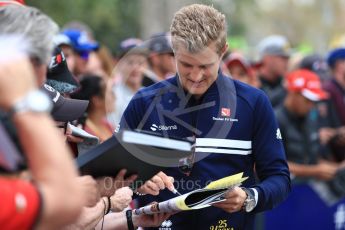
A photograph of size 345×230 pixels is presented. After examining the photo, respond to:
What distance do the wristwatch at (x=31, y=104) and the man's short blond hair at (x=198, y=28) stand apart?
191 centimetres

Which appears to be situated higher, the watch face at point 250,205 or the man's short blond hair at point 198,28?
the man's short blond hair at point 198,28

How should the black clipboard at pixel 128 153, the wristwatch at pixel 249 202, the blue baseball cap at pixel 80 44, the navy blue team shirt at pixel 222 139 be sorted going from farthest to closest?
1. the blue baseball cap at pixel 80 44
2. the navy blue team shirt at pixel 222 139
3. the wristwatch at pixel 249 202
4. the black clipboard at pixel 128 153

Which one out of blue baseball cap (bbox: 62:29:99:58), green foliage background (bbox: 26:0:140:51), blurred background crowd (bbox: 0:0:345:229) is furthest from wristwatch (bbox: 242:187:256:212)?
green foliage background (bbox: 26:0:140:51)

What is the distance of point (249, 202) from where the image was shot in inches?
175

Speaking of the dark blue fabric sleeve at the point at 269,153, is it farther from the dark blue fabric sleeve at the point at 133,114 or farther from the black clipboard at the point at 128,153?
the black clipboard at the point at 128,153

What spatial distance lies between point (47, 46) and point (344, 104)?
806 centimetres

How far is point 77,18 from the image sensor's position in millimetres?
25609

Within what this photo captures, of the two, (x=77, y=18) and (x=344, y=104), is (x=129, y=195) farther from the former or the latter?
(x=77, y=18)

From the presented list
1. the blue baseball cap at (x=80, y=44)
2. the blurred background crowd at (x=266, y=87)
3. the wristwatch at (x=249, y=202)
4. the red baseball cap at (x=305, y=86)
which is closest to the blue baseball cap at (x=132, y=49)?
the blurred background crowd at (x=266, y=87)

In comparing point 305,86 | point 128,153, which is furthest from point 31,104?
point 305,86

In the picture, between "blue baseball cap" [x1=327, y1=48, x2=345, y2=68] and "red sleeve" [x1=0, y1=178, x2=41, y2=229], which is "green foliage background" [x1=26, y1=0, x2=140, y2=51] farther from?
"red sleeve" [x1=0, y1=178, x2=41, y2=229]

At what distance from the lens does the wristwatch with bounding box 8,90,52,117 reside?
2.70 meters

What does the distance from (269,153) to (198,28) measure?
0.86 m

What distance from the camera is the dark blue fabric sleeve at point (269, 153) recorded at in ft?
15.3
